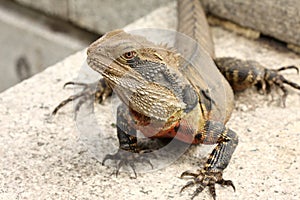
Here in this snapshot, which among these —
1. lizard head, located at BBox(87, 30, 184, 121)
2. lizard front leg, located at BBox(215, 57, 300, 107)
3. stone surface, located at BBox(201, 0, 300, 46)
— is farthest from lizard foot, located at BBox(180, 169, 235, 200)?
stone surface, located at BBox(201, 0, 300, 46)

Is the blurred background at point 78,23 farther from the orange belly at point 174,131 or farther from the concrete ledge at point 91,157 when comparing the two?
the orange belly at point 174,131

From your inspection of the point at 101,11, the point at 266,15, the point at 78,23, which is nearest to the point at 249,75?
the point at 266,15

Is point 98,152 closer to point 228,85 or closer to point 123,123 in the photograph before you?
point 123,123

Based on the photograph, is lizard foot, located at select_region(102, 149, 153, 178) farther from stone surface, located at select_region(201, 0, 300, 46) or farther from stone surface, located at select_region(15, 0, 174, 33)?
stone surface, located at select_region(15, 0, 174, 33)

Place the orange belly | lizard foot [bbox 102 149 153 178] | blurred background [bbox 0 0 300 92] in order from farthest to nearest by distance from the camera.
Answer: blurred background [bbox 0 0 300 92] < lizard foot [bbox 102 149 153 178] < the orange belly

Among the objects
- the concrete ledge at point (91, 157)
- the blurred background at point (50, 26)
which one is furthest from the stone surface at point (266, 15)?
the blurred background at point (50, 26)

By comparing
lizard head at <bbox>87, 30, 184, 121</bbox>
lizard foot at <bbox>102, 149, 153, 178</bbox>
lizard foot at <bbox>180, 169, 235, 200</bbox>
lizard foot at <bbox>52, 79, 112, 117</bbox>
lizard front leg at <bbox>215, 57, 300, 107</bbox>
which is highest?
lizard head at <bbox>87, 30, 184, 121</bbox>

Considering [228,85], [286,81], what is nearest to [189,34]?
[228,85]
